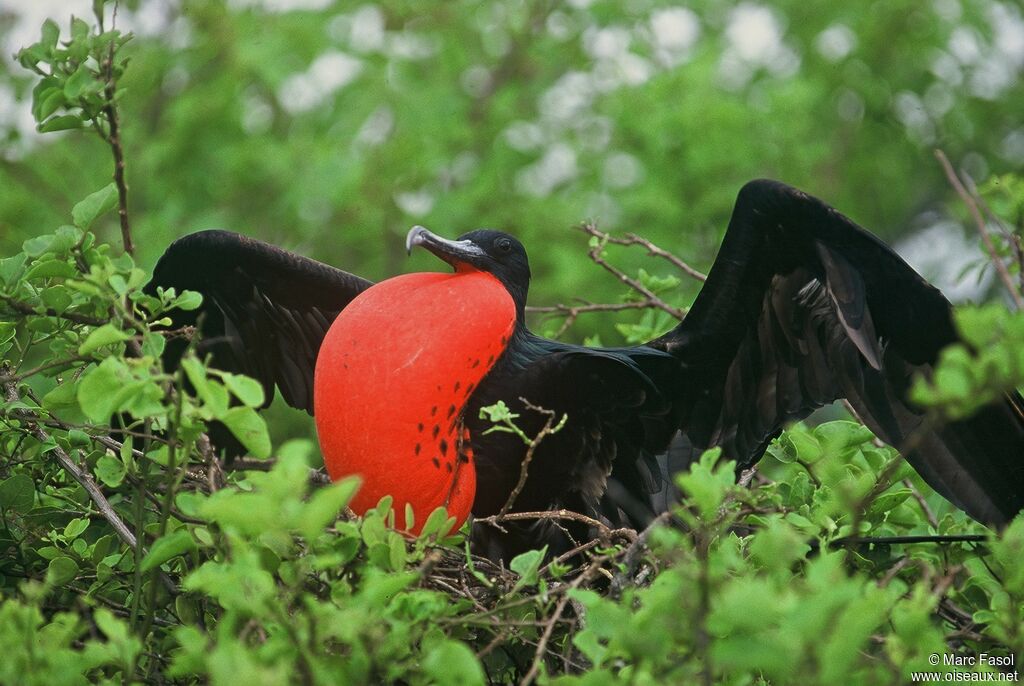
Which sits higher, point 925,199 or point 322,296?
point 322,296

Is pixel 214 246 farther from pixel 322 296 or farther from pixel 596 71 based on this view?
pixel 596 71

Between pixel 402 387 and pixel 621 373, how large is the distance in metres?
0.53

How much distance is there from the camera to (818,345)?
9.27 ft

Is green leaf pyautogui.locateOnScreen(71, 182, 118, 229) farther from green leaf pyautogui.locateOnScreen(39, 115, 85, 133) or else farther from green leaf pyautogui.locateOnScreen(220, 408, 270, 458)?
green leaf pyautogui.locateOnScreen(220, 408, 270, 458)

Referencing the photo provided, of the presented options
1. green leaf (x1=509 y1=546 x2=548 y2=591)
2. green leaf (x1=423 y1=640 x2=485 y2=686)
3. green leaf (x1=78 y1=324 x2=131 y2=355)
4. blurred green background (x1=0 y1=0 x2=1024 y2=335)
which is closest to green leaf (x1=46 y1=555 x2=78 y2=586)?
green leaf (x1=78 y1=324 x2=131 y2=355)

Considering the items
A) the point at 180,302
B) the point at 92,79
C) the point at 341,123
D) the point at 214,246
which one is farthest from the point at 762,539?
the point at 341,123

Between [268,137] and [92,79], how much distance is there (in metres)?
4.76

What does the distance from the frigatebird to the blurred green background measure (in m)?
2.62

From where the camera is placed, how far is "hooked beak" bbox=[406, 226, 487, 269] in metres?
2.69

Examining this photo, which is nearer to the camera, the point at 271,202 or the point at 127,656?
the point at 127,656

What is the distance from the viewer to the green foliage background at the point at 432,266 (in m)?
1.44

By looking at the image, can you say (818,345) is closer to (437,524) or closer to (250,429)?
(437,524)

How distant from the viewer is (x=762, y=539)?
56.2 inches

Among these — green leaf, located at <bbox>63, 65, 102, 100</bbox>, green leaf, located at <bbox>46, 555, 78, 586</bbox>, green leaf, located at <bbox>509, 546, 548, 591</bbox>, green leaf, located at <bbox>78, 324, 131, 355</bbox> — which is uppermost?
green leaf, located at <bbox>63, 65, 102, 100</bbox>
